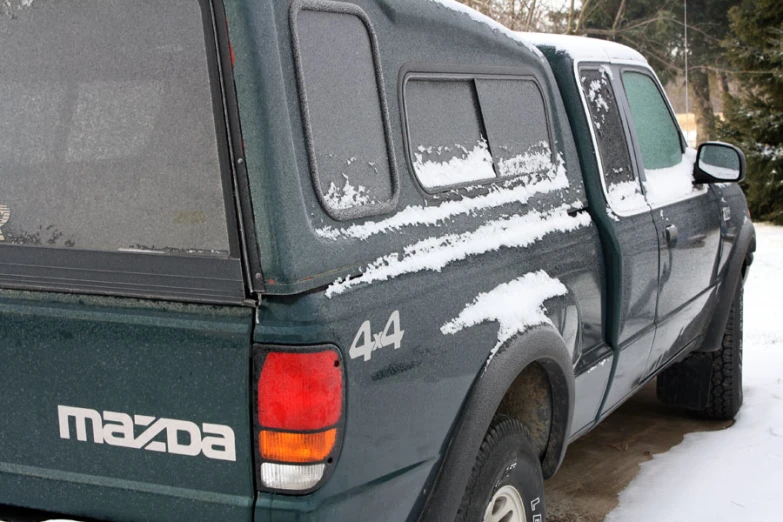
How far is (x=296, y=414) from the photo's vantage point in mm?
1802

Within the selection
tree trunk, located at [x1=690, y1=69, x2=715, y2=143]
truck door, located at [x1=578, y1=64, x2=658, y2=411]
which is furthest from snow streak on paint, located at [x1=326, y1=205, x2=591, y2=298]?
tree trunk, located at [x1=690, y1=69, x2=715, y2=143]

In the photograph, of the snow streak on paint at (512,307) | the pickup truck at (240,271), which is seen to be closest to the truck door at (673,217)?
the snow streak on paint at (512,307)

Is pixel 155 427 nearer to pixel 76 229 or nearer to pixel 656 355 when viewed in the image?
pixel 76 229

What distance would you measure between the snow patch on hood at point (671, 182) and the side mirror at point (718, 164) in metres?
0.07

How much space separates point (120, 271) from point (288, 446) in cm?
51

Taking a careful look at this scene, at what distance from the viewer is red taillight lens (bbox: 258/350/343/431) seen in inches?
70.4

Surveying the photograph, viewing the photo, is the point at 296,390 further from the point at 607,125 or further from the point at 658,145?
the point at 658,145

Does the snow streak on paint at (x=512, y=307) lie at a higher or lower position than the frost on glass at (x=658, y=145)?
lower

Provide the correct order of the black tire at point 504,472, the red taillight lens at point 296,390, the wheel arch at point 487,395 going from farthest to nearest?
the black tire at point 504,472, the wheel arch at point 487,395, the red taillight lens at point 296,390

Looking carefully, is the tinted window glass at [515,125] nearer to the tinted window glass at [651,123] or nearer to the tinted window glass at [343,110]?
the tinted window glass at [343,110]

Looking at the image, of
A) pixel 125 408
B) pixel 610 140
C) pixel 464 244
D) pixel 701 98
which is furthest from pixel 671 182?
pixel 701 98

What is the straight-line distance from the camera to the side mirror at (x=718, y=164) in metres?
4.19

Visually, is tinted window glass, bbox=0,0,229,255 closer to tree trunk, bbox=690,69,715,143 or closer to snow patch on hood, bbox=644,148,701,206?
snow patch on hood, bbox=644,148,701,206

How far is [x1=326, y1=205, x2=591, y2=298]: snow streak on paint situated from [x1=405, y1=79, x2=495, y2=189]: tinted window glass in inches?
6.1
